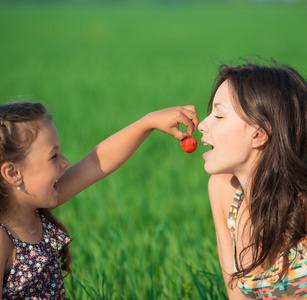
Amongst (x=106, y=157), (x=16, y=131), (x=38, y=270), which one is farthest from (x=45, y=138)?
(x=38, y=270)

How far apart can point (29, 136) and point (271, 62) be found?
0.94 metres

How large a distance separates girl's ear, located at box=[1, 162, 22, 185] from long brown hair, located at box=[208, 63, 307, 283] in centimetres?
77

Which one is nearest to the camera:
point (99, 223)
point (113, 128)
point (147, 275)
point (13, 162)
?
point (13, 162)

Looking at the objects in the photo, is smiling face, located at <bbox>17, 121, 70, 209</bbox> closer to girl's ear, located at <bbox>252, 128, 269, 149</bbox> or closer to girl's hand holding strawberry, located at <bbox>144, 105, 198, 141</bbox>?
girl's hand holding strawberry, located at <bbox>144, 105, 198, 141</bbox>

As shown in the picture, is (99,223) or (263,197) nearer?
(263,197)

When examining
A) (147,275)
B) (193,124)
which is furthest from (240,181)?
(147,275)

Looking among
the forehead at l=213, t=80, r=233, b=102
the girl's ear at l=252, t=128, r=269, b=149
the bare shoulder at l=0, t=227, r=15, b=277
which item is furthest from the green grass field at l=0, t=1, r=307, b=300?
the bare shoulder at l=0, t=227, r=15, b=277

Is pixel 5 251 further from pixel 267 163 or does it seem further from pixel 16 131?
pixel 267 163

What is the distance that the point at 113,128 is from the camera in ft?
23.6

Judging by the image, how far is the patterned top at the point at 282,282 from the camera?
1.76 m

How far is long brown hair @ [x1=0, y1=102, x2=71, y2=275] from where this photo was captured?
1734mm

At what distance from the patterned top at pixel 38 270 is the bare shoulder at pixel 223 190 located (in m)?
0.56

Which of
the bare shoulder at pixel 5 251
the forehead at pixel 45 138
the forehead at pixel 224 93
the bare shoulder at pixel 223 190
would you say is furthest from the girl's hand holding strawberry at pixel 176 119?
the bare shoulder at pixel 5 251

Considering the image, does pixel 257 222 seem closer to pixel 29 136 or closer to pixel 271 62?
pixel 271 62
